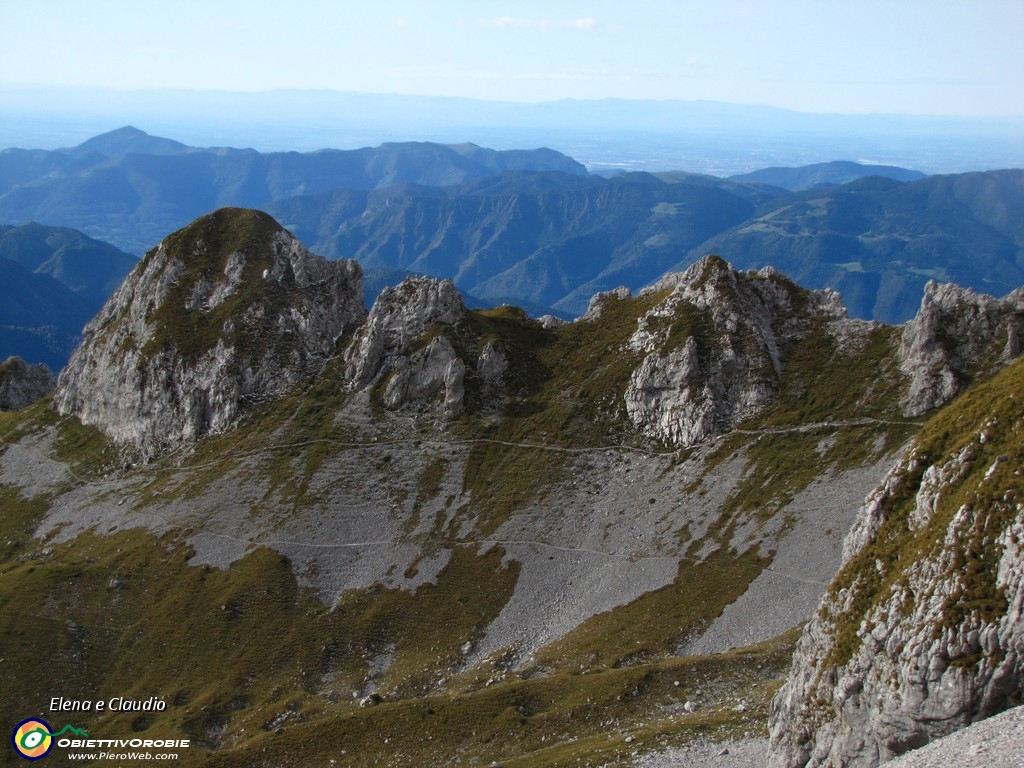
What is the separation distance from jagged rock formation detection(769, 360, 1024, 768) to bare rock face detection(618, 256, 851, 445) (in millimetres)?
78763

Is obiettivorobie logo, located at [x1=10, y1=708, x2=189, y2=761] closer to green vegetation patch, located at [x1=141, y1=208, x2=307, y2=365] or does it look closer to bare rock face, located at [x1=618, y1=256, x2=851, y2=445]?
green vegetation patch, located at [x1=141, y1=208, x2=307, y2=365]

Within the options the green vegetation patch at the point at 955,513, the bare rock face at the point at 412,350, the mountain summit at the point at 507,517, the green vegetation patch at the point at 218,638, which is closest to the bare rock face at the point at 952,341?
the mountain summit at the point at 507,517

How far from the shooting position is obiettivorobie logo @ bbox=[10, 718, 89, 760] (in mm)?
78375

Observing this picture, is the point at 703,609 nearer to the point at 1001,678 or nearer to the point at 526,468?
the point at 526,468

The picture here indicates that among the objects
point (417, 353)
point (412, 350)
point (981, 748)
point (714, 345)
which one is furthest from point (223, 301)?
point (981, 748)

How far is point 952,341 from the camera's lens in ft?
373

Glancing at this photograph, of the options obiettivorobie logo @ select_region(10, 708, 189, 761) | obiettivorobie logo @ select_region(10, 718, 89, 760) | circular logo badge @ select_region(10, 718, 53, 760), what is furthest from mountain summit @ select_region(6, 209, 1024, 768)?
circular logo badge @ select_region(10, 718, 53, 760)

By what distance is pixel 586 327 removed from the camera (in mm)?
152000

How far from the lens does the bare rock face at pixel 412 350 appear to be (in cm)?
13838

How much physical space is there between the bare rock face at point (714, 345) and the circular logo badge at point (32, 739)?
89922mm

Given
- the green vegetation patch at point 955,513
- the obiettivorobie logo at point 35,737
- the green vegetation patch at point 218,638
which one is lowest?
the obiettivorobie logo at point 35,737

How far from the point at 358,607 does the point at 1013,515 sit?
83.3m

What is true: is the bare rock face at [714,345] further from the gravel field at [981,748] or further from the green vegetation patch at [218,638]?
the gravel field at [981,748]

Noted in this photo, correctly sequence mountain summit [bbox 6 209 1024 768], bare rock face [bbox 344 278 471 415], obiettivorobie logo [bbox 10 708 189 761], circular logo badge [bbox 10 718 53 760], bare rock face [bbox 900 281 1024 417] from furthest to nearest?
bare rock face [bbox 344 278 471 415] → bare rock face [bbox 900 281 1024 417] → circular logo badge [bbox 10 718 53 760] → obiettivorobie logo [bbox 10 708 189 761] → mountain summit [bbox 6 209 1024 768]
